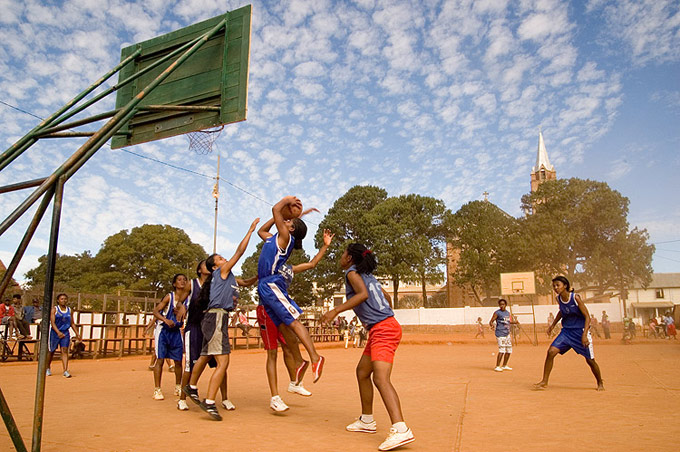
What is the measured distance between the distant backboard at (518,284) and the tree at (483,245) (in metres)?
16.1

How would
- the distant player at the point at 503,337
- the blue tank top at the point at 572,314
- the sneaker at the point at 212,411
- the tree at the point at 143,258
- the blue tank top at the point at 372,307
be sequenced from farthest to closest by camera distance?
the tree at the point at 143,258, the distant player at the point at 503,337, the blue tank top at the point at 572,314, the sneaker at the point at 212,411, the blue tank top at the point at 372,307

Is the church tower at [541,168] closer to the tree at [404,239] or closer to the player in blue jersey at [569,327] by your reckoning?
the tree at [404,239]

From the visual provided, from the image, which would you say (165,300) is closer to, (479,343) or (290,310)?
(290,310)

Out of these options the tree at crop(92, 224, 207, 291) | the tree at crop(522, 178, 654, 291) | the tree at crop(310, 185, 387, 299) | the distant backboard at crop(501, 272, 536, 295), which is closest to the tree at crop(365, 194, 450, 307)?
the tree at crop(310, 185, 387, 299)

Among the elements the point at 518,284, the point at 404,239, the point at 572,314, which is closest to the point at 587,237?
the point at 404,239

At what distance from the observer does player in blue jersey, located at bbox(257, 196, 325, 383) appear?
18.1ft

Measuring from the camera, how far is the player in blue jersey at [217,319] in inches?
230

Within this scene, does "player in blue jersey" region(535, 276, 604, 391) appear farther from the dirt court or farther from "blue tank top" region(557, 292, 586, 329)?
the dirt court

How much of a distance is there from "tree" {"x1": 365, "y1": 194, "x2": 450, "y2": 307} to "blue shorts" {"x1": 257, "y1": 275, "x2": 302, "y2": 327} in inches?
1578

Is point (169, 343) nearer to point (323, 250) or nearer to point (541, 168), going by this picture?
point (323, 250)

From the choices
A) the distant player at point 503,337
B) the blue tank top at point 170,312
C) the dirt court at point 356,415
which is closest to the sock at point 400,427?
the dirt court at point 356,415

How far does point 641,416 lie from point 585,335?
250 cm

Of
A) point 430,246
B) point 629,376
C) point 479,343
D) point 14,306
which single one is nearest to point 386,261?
point 430,246

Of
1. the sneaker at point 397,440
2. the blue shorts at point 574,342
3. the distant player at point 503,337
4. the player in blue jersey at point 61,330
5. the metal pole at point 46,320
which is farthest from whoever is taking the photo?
the distant player at point 503,337
